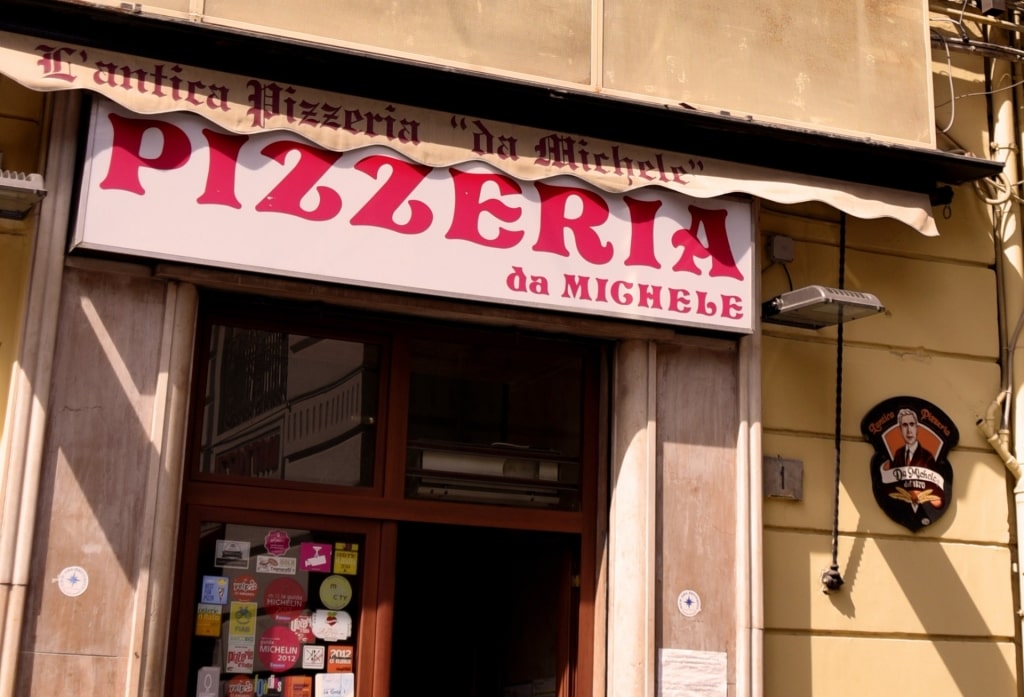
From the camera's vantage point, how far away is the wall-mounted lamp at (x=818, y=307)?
271 inches

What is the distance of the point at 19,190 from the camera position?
18.2ft

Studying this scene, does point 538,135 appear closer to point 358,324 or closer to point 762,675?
point 358,324

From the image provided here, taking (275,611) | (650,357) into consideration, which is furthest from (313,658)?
(650,357)

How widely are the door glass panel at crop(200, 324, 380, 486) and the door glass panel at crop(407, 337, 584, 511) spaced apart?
0.28m

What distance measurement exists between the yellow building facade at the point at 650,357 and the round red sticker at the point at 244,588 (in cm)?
12

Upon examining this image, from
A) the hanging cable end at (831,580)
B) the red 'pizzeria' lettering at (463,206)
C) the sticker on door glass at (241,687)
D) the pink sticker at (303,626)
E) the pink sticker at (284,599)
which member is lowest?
the sticker on door glass at (241,687)

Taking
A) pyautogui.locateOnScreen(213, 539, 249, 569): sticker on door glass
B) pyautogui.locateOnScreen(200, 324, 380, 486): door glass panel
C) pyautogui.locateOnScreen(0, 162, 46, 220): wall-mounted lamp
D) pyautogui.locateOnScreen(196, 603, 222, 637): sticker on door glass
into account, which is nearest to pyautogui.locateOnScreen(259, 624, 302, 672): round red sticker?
pyautogui.locateOnScreen(196, 603, 222, 637): sticker on door glass

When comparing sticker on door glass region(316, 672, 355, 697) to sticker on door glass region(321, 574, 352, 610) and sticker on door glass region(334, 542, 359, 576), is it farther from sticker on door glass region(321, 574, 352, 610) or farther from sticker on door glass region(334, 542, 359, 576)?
sticker on door glass region(334, 542, 359, 576)

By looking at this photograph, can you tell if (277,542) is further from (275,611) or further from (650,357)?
(650,357)

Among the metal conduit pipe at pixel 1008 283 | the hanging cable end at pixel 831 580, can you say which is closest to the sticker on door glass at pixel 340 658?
the hanging cable end at pixel 831 580

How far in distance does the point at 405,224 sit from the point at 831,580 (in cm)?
286

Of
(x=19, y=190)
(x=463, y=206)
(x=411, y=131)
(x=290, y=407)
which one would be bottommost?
(x=290, y=407)

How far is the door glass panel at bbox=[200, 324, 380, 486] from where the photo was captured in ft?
21.3

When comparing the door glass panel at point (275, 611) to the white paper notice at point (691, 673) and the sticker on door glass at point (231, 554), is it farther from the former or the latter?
the white paper notice at point (691, 673)
